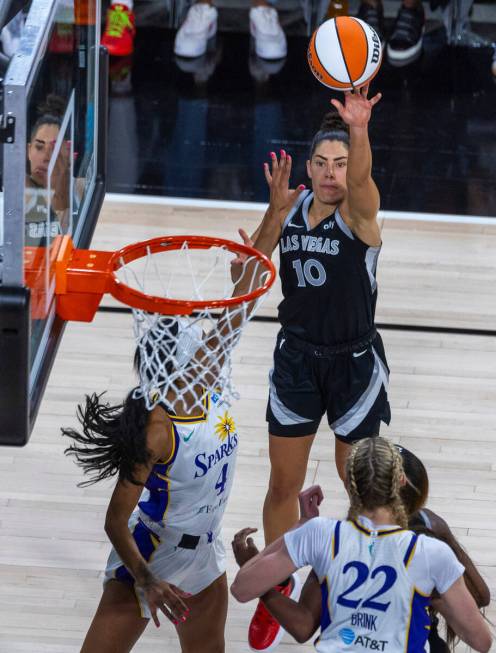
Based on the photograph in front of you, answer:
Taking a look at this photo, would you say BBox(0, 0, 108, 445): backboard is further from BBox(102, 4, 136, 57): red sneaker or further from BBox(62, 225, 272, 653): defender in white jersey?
BBox(102, 4, 136, 57): red sneaker

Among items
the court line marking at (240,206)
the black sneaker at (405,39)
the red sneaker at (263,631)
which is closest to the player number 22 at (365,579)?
the red sneaker at (263,631)

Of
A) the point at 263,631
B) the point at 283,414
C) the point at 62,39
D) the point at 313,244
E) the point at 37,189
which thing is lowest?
the point at 263,631

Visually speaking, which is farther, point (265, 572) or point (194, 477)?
point (194, 477)

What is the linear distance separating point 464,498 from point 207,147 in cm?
402

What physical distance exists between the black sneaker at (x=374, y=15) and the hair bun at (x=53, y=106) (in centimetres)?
648

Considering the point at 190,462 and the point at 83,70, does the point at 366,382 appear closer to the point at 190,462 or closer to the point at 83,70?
the point at 190,462

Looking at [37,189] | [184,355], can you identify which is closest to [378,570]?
[184,355]

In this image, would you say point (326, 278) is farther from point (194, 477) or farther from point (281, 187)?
point (194, 477)

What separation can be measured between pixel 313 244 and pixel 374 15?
6.11 metres

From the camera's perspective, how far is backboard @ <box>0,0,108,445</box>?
9.52ft

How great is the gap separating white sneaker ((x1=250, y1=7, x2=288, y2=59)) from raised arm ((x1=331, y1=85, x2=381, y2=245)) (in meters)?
5.74

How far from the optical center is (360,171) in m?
3.87

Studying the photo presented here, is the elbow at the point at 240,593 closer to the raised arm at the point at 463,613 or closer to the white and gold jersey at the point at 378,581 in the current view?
the white and gold jersey at the point at 378,581

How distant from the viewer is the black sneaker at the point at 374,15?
972cm
